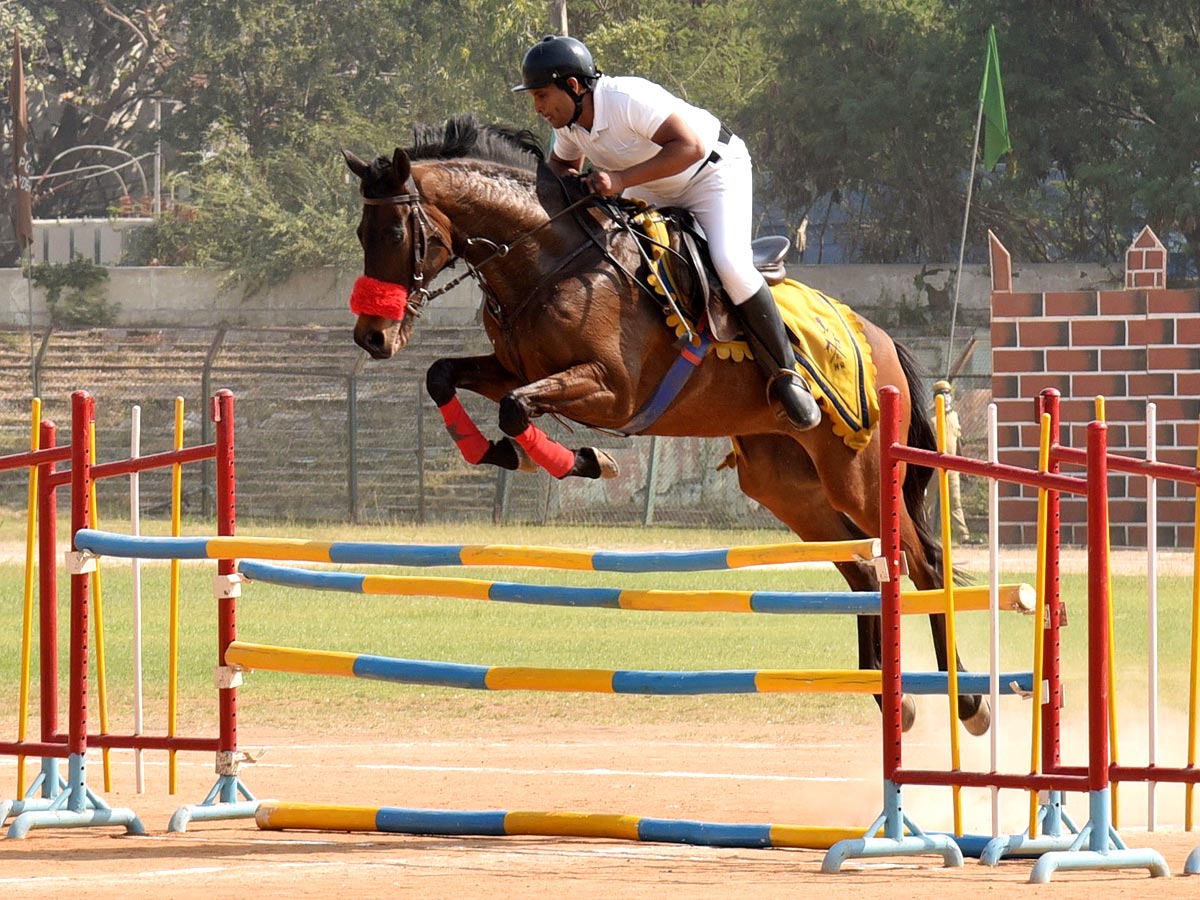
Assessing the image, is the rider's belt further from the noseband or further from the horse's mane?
the noseband

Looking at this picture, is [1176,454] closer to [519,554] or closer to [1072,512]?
[1072,512]

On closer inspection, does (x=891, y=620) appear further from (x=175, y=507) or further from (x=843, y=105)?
(x=843, y=105)

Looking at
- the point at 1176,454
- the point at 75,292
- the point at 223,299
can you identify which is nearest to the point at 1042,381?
the point at 1176,454

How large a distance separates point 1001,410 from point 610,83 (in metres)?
14.8

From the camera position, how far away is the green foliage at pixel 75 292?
119 ft

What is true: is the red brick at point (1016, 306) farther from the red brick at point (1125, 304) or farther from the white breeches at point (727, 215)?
the white breeches at point (727, 215)

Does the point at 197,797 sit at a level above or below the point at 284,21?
below

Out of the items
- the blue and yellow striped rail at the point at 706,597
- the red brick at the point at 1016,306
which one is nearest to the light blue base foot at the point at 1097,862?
the blue and yellow striped rail at the point at 706,597

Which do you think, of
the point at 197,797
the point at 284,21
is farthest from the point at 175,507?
the point at 284,21

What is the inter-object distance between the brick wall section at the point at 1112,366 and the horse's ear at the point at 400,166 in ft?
49.0

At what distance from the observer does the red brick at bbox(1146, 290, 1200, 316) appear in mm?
20938

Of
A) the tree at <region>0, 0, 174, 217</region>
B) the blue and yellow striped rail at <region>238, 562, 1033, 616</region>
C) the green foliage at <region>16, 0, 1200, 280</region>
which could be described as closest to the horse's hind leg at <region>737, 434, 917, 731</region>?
the blue and yellow striped rail at <region>238, 562, 1033, 616</region>

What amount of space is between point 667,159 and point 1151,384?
15125mm

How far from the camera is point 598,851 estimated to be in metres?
6.67
